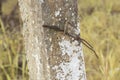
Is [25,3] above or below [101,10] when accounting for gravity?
below

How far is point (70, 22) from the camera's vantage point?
48.7 inches

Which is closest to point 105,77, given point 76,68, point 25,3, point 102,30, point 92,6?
point 76,68

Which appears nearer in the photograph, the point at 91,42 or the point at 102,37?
the point at 91,42

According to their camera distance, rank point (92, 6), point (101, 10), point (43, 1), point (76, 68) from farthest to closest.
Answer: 1. point (92, 6)
2. point (101, 10)
3. point (76, 68)
4. point (43, 1)

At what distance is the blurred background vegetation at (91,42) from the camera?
2.39 meters

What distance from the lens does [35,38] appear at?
1.27m

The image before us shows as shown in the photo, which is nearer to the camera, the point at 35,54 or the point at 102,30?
the point at 35,54

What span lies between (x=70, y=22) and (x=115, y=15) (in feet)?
9.52

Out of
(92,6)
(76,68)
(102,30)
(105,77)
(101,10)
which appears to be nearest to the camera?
(76,68)

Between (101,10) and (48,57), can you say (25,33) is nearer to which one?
(48,57)

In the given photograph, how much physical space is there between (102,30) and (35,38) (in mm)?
2194

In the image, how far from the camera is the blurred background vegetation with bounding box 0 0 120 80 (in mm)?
2389

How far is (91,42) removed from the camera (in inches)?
111

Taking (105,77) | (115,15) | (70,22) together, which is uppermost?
(115,15)
